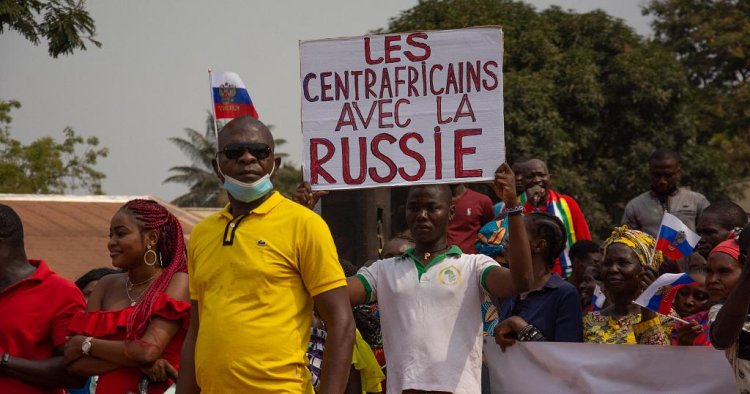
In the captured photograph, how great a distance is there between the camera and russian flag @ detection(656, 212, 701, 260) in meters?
7.65

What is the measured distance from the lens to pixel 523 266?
552 centimetres

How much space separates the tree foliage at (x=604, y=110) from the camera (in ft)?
102

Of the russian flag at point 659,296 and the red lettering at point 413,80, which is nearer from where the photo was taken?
the russian flag at point 659,296

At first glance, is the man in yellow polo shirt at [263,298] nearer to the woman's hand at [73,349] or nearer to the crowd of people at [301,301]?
the crowd of people at [301,301]

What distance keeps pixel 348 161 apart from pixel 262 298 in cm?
232

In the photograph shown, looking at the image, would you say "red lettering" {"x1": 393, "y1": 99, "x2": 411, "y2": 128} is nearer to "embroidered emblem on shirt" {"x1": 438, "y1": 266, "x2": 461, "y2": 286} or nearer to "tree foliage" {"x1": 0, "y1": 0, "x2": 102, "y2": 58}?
"embroidered emblem on shirt" {"x1": 438, "y1": 266, "x2": 461, "y2": 286}

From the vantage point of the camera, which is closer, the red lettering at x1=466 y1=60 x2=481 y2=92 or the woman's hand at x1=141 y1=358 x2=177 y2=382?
the woman's hand at x1=141 y1=358 x2=177 y2=382

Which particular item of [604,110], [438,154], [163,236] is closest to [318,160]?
[438,154]

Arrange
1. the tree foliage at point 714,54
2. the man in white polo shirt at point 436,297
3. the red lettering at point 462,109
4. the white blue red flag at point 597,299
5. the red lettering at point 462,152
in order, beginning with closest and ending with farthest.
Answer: the man in white polo shirt at point 436,297
the red lettering at point 462,152
the red lettering at point 462,109
the white blue red flag at point 597,299
the tree foliage at point 714,54

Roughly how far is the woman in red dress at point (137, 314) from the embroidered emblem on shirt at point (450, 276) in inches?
47.8

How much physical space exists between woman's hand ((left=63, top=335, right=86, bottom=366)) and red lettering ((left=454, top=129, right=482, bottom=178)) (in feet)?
7.47

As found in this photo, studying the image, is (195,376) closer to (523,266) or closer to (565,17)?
(523,266)

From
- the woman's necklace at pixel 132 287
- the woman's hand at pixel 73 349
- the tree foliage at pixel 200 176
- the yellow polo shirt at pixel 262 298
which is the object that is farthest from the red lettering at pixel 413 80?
the tree foliage at pixel 200 176

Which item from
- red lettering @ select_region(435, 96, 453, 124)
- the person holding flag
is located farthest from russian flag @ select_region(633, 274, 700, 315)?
red lettering @ select_region(435, 96, 453, 124)
